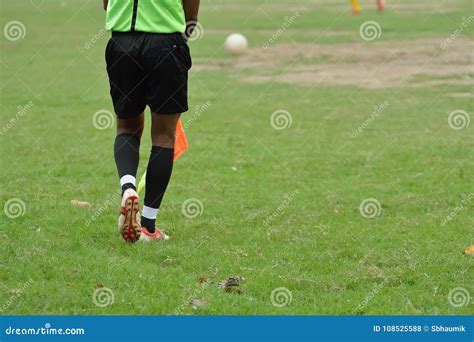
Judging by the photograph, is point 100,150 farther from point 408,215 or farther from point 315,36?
point 315,36

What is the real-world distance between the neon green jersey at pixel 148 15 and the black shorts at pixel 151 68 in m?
Answer: 0.04

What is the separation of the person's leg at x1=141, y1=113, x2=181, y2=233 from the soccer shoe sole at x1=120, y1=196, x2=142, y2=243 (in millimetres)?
323

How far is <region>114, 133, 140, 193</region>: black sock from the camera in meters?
6.06

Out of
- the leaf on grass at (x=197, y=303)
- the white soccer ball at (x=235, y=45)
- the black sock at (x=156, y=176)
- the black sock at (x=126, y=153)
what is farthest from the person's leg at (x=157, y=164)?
the white soccer ball at (x=235, y=45)

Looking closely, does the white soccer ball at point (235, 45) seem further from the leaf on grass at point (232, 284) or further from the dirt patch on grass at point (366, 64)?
the leaf on grass at point (232, 284)

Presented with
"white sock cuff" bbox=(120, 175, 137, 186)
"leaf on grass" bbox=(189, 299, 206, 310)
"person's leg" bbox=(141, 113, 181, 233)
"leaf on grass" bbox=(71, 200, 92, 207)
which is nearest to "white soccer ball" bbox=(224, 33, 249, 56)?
"leaf on grass" bbox=(71, 200, 92, 207)

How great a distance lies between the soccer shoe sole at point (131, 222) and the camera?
217 inches

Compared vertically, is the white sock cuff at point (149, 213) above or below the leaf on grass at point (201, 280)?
below

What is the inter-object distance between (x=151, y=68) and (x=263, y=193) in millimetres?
2435

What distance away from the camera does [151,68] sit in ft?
19.2

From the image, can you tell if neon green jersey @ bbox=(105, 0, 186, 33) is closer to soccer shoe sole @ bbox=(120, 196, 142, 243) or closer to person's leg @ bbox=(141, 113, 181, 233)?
person's leg @ bbox=(141, 113, 181, 233)

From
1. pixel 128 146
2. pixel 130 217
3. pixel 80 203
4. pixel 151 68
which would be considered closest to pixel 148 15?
pixel 151 68

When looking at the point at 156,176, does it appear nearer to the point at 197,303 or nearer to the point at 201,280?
the point at 201,280

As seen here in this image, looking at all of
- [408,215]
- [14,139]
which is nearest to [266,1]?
[14,139]
